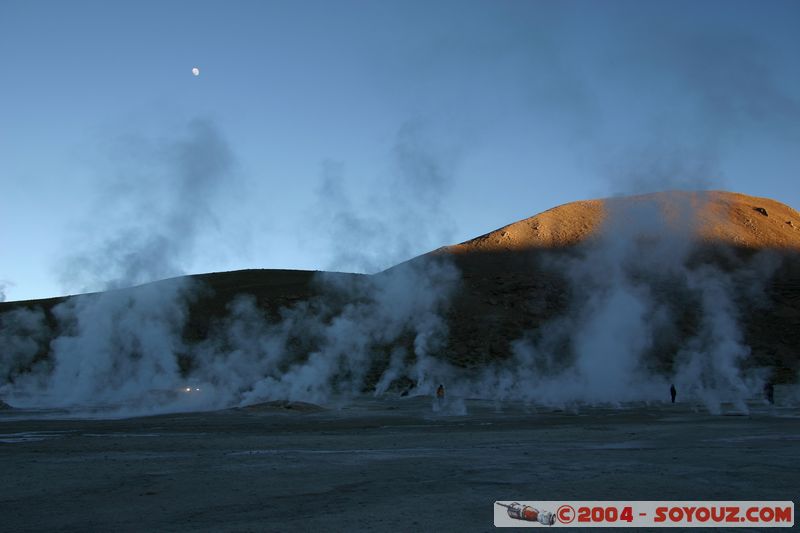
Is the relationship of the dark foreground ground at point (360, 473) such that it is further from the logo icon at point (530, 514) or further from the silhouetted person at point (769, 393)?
the silhouetted person at point (769, 393)

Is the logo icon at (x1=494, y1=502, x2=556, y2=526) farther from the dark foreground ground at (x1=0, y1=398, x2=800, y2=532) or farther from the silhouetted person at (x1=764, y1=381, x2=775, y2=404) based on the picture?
the silhouetted person at (x1=764, y1=381, x2=775, y2=404)

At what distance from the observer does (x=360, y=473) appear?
14.0m

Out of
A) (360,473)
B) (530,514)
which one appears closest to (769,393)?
(360,473)

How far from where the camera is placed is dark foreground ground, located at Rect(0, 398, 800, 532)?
10.1m

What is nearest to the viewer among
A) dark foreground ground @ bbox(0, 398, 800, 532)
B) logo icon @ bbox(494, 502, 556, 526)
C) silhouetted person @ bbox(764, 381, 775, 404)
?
logo icon @ bbox(494, 502, 556, 526)

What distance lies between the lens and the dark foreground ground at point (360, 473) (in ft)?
33.1

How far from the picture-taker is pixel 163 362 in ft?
195

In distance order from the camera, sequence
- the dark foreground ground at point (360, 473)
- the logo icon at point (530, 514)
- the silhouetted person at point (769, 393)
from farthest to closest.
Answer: the silhouetted person at point (769, 393) < the dark foreground ground at point (360, 473) < the logo icon at point (530, 514)

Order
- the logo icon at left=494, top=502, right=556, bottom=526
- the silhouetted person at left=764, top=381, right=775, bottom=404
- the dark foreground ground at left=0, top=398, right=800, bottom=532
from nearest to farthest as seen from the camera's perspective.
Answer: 1. the logo icon at left=494, top=502, right=556, bottom=526
2. the dark foreground ground at left=0, top=398, right=800, bottom=532
3. the silhouetted person at left=764, top=381, right=775, bottom=404

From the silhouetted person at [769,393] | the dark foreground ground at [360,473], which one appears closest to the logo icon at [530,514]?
the dark foreground ground at [360,473]

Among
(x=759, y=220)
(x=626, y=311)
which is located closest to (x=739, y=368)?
(x=626, y=311)

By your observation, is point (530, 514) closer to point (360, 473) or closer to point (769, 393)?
point (360, 473)

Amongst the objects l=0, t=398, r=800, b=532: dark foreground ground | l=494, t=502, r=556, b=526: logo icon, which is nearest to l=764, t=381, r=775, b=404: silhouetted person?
l=0, t=398, r=800, b=532: dark foreground ground

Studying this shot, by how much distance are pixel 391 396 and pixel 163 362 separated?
18379 mm
